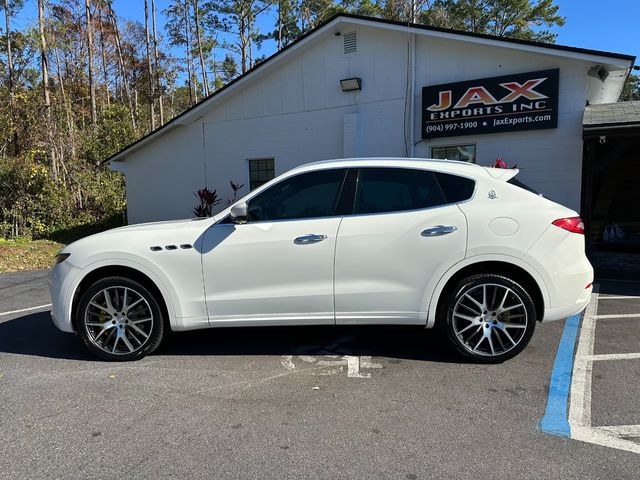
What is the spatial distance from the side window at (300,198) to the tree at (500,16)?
30650 millimetres

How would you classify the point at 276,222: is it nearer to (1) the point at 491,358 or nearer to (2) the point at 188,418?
(2) the point at 188,418

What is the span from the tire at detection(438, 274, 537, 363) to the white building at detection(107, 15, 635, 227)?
21.4 ft

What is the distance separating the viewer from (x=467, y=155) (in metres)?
10.4

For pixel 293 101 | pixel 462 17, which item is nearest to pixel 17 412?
pixel 293 101

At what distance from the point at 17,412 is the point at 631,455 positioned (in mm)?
4072

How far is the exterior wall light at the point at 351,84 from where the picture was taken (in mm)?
11234

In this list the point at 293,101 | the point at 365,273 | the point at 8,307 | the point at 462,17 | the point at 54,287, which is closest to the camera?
the point at 365,273

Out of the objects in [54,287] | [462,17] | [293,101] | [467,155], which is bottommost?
[54,287]

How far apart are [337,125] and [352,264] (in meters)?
8.42

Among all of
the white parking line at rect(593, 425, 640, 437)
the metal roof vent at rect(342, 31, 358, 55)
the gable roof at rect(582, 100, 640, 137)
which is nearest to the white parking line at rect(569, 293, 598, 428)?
the white parking line at rect(593, 425, 640, 437)

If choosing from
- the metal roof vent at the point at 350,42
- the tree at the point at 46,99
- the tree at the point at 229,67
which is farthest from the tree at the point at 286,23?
the metal roof vent at the point at 350,42

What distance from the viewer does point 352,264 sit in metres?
4.00

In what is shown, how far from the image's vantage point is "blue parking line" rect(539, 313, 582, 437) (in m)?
3.07

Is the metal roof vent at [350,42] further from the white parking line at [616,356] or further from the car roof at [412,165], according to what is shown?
the white parking line at [616,356]
